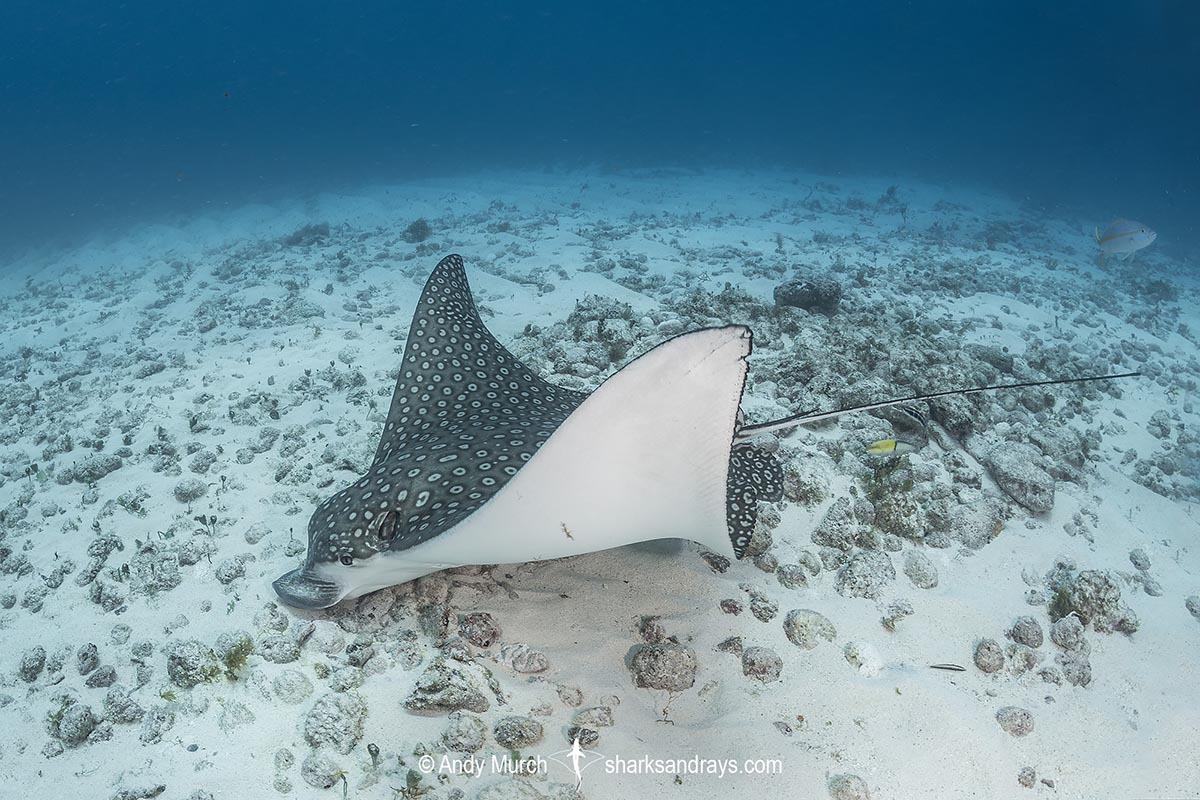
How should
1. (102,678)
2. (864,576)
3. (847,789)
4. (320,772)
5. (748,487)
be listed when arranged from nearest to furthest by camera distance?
(320,772)
(847,789)
(102,678)
(748,487)
(864,576)

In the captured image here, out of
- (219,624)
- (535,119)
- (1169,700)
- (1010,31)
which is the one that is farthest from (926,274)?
(1010,31)

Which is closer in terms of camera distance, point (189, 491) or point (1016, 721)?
point (1016, 721)

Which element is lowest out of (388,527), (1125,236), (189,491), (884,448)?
(189,491)

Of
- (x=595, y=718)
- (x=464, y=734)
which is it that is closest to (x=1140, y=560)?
(x=595, y=718)

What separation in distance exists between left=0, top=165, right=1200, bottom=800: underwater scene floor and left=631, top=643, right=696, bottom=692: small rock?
1 centimetres

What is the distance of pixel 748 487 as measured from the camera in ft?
11.0

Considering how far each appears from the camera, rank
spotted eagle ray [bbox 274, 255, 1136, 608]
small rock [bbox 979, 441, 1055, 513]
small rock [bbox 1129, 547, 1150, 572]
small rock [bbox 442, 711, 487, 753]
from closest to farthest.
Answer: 1. spotted eagle ray [bbox 274, 255, 1136, 608]
2. small rock [bbox 442, 711, 487, 753]
3. small rock [bbox 1129, 547, 1150, 572]
4. small rock [bbox 979, 441, 1055, 513]

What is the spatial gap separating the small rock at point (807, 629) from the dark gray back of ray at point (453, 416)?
1700 mm

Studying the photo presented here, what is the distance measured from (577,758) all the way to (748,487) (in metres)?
1.60

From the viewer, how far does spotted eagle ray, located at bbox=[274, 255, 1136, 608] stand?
222cm

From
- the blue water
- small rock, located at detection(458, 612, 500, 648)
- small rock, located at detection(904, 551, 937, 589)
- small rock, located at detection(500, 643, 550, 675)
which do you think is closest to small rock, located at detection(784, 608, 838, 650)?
small rock, located at detection(904, 551, 937, 589)

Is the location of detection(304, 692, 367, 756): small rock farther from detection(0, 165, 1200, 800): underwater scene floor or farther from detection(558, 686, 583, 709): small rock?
detection(558, 686, 583, 709): small rock

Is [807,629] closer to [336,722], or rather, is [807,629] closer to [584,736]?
[584,736]

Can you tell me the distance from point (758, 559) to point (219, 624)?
3.09 metres
